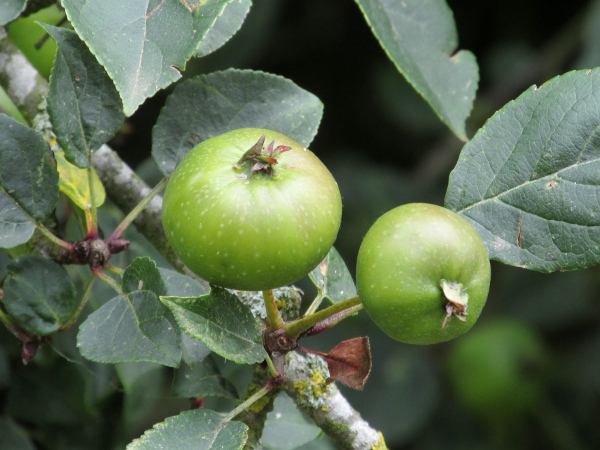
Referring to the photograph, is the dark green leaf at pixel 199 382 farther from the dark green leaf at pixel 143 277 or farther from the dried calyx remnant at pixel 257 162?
the dried calyx remnant at pixel 257 162

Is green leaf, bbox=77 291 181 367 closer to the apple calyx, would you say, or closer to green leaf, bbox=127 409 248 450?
green leaf, bbox=127 409 248 450

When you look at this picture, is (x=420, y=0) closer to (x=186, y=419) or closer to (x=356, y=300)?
(x=356, y=300)

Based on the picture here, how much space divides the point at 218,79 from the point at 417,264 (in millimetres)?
432

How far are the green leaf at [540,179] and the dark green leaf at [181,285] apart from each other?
0.35 meters

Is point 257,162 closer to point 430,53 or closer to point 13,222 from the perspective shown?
point 13,222

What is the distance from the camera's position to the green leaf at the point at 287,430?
1186 mm

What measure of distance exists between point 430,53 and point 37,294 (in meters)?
0.81

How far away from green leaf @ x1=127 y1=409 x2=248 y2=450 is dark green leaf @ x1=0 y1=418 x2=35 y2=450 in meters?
0.55

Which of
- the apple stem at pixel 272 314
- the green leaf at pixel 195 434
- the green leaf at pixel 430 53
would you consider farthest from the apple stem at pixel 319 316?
the green leaf at pixel 430 53

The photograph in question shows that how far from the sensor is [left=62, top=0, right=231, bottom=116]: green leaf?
0.83m

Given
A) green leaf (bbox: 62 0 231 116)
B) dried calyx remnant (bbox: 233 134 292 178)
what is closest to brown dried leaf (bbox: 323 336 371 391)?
dried calyx remnant (bbox: 233 134 292 178)

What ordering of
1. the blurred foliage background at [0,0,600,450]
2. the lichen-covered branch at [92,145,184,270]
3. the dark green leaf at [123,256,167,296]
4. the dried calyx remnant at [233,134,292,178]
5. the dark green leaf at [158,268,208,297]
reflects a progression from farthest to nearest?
1. the blurred foliage background at [0,0,600,450]
2. the lichen-covered branch at [92,145,184,270]
3. the dark green leaf at [158,268,208,297]
4. the dark green leaf at [123,256,167,296]
5. the dried calyx remnant at [233,134,292,178]

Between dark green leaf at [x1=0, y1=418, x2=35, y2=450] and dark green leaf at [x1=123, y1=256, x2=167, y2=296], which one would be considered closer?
dark green leaf at [x1=123, y1=256, x2=167, y2=296]

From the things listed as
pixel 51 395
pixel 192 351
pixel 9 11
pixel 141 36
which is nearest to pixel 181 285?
pixel 192 351
